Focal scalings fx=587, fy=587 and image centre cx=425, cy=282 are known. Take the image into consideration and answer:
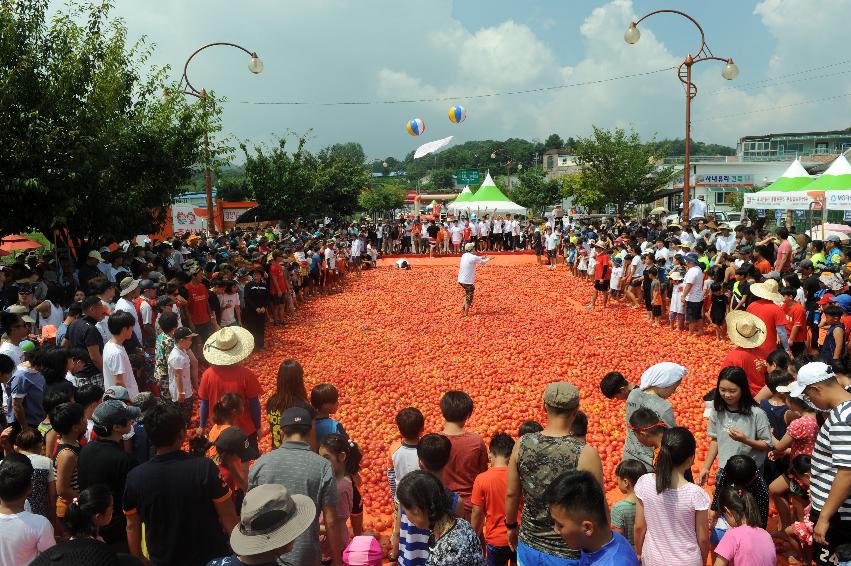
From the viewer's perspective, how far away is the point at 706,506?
3.44 metres

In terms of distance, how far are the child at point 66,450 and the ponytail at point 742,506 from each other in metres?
4.34

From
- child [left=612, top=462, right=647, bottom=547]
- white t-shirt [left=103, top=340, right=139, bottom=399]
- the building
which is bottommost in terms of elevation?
child [left=612, top=462, right=647, bottom=547]

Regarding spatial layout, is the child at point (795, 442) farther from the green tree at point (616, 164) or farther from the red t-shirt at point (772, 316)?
the green tree at point (616, 164)

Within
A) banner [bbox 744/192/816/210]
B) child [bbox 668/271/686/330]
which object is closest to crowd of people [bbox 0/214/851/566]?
child [bbox 668/271/686/330]

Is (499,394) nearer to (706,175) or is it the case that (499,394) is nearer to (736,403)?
(736,403)

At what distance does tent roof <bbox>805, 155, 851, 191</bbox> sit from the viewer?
15844 millimetres

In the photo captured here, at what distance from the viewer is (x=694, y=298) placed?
37.8 ft

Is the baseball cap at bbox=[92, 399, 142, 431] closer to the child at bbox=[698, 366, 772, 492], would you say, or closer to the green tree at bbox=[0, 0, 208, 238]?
the child at bbox=[698, 366, 772, 492]

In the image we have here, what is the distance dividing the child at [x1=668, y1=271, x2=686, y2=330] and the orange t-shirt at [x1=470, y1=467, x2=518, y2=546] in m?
9.36

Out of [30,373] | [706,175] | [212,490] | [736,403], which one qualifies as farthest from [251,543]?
[706,175]

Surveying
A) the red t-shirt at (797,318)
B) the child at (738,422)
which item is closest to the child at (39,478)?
the child at (738,422)

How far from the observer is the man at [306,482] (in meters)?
3.59

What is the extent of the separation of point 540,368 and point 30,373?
7.19m

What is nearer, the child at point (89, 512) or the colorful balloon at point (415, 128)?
the child at point (89, 512)
